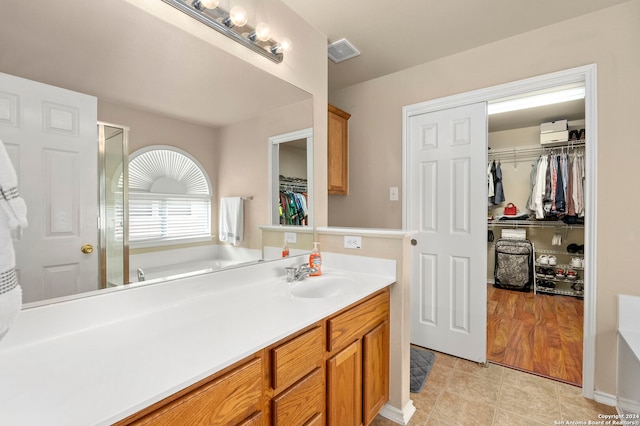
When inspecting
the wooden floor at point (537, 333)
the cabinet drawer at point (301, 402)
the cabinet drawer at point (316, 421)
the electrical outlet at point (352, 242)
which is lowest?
the wooden floor at point (537, 333)

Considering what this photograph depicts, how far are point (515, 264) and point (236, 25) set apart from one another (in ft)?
14.6

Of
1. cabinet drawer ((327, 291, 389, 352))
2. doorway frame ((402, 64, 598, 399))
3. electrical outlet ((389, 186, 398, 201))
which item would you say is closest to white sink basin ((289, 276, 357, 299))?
cabinet drawer ((327, 291, 389, 352))

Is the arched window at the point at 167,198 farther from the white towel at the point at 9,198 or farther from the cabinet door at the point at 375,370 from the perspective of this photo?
the cabinet door at the point at 375,370

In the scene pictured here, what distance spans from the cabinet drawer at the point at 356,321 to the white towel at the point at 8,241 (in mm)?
921

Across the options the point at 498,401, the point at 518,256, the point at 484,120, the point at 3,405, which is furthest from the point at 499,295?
the point at 3,405

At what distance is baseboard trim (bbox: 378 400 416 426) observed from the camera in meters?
1.66

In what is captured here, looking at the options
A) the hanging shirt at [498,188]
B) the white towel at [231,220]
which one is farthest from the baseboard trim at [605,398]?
the hanging shirt at [498,188]

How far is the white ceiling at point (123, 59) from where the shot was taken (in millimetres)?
904

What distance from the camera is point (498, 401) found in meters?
1.83

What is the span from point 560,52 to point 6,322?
290 cm

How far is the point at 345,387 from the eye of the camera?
50.3 inches

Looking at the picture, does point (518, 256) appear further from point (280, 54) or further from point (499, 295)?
point (280, 54)

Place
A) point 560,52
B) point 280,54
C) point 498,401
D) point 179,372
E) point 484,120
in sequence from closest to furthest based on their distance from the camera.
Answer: point 179,372 → point 280,54 → point 498,401 → point 560,52 → point 484,120

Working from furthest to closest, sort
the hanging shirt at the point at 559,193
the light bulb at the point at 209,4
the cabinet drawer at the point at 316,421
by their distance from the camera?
A: the hanging shirt at the point at 559,193
the light bulb at the point at 209,4
the cabinet drawer at the point at 316,421
